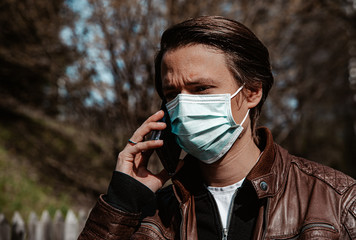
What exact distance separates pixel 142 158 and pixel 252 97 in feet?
2.73

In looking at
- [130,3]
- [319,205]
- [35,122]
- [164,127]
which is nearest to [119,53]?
[130,3]

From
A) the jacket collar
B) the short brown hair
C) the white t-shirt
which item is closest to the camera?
the jacket collar

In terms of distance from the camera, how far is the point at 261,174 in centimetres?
194

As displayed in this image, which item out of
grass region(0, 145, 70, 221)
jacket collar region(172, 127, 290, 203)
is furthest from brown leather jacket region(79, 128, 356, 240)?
grass region(0, 145, 70, 221)

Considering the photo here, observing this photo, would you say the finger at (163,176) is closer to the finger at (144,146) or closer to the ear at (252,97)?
the finger at (144,146)

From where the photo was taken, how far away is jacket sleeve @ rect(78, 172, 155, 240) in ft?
6.73

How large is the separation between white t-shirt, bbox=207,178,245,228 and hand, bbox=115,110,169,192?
368 mm

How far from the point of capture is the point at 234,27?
2.12 m

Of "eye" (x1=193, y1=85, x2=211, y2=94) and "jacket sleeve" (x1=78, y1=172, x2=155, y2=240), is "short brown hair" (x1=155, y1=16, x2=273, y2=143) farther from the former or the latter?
"jacket sleeve" (x1=78, y1=172, x2=155, y2=240)

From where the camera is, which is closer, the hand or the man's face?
the man's face

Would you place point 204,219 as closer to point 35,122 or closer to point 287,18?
point 287,18

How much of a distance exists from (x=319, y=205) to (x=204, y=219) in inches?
25.3

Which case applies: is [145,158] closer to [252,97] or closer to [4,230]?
[252,97]

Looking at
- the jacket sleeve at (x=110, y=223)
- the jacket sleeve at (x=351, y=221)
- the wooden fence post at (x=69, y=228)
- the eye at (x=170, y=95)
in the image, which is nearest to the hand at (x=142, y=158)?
the eye at (x=170, y=95)
